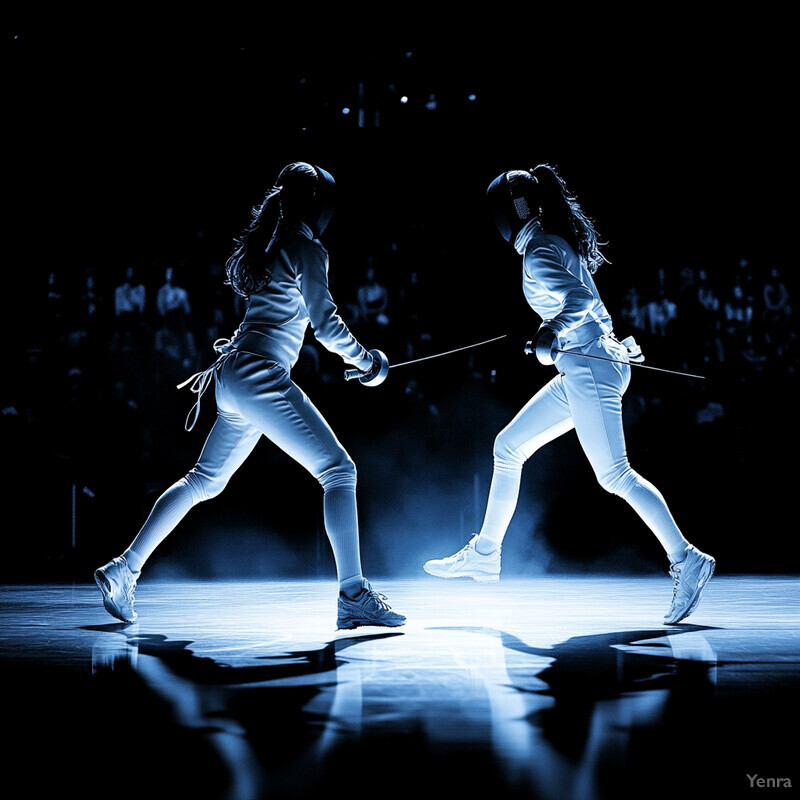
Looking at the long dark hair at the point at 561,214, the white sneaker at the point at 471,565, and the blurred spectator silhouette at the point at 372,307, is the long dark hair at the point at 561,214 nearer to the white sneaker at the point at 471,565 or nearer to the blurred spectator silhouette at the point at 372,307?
the white sneaker at the point at 471,565

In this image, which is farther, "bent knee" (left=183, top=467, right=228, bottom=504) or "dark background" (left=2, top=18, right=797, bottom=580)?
"dark background" (left=2, top=18, right=797, bottom=580)

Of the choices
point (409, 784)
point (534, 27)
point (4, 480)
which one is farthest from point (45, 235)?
point (409, 784)

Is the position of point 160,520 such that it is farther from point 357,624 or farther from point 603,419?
point 603,419

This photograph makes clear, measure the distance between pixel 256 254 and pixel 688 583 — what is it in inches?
55.7

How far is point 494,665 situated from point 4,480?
3920 millimetres

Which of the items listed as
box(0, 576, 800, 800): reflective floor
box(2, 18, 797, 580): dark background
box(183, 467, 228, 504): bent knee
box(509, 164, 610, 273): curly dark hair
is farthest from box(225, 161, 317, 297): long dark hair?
box(2, 18, 797, 580): dark background

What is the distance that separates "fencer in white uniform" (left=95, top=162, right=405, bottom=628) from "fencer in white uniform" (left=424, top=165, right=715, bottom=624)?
0.51 metres

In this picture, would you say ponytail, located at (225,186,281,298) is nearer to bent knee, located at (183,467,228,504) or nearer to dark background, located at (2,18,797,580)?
bent knee, located at (183,467,228,504)

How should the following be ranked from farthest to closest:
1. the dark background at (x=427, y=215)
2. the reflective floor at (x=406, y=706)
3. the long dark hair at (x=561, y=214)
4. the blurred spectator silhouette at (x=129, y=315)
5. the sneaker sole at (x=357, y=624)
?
the blurred spectator silhouette at (x=129, y=315)
the dark background at (x=427, y=215)
the long dark hair at (x=561, y=214)
the sneaker sole at (x=357, y=624)
the reflective floor at (x=406, y=706)

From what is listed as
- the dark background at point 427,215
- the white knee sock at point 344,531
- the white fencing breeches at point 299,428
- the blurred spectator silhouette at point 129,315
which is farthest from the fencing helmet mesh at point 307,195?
the blurred spectator silhouette at point 129,315

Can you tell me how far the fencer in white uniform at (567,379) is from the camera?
8.56ft

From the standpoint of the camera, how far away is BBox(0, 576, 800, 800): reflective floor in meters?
1.16

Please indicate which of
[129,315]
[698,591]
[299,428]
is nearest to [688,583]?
[698,591]

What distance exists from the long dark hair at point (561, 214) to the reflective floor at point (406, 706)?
1.08 metres
